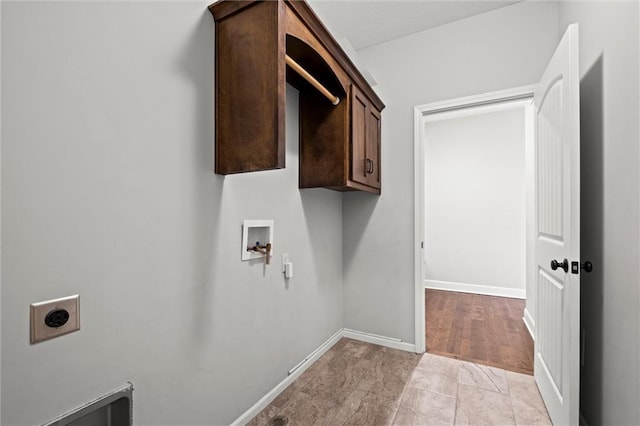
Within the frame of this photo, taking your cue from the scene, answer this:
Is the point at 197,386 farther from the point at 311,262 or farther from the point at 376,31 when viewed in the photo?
the point at 376,31

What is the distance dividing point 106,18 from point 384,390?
2356mm

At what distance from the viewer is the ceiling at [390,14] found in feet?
7.31

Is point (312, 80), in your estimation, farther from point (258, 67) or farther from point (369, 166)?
point (369, 166)

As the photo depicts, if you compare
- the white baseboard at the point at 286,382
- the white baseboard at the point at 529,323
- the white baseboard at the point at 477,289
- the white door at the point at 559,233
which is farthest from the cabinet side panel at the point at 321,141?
the white baseboard at the point at 477,289

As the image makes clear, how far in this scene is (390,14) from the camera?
2346 mm

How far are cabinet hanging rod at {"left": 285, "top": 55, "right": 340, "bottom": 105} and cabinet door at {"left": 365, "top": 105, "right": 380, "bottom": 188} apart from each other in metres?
0.43

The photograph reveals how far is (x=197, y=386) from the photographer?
135 cm

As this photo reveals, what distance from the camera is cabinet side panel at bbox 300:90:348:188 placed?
2.05 metres

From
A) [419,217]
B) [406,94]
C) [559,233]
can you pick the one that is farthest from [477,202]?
[559,233]

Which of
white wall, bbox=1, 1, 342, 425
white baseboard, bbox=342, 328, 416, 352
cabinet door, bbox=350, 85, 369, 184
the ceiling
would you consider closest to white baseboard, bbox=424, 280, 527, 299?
white baseboard, bbox=342, 328, 416, 352

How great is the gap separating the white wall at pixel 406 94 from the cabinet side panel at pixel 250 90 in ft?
5.29

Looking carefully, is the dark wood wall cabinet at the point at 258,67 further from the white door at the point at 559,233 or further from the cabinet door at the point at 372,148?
the white door at the point at 559,233

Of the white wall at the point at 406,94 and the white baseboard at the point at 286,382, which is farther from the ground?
the white wall at the point at 406,94

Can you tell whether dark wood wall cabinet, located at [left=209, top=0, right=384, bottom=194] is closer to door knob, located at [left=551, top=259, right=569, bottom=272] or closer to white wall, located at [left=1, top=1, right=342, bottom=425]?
white wall, located at [left=1, top=1, right=342, bottom=425]
